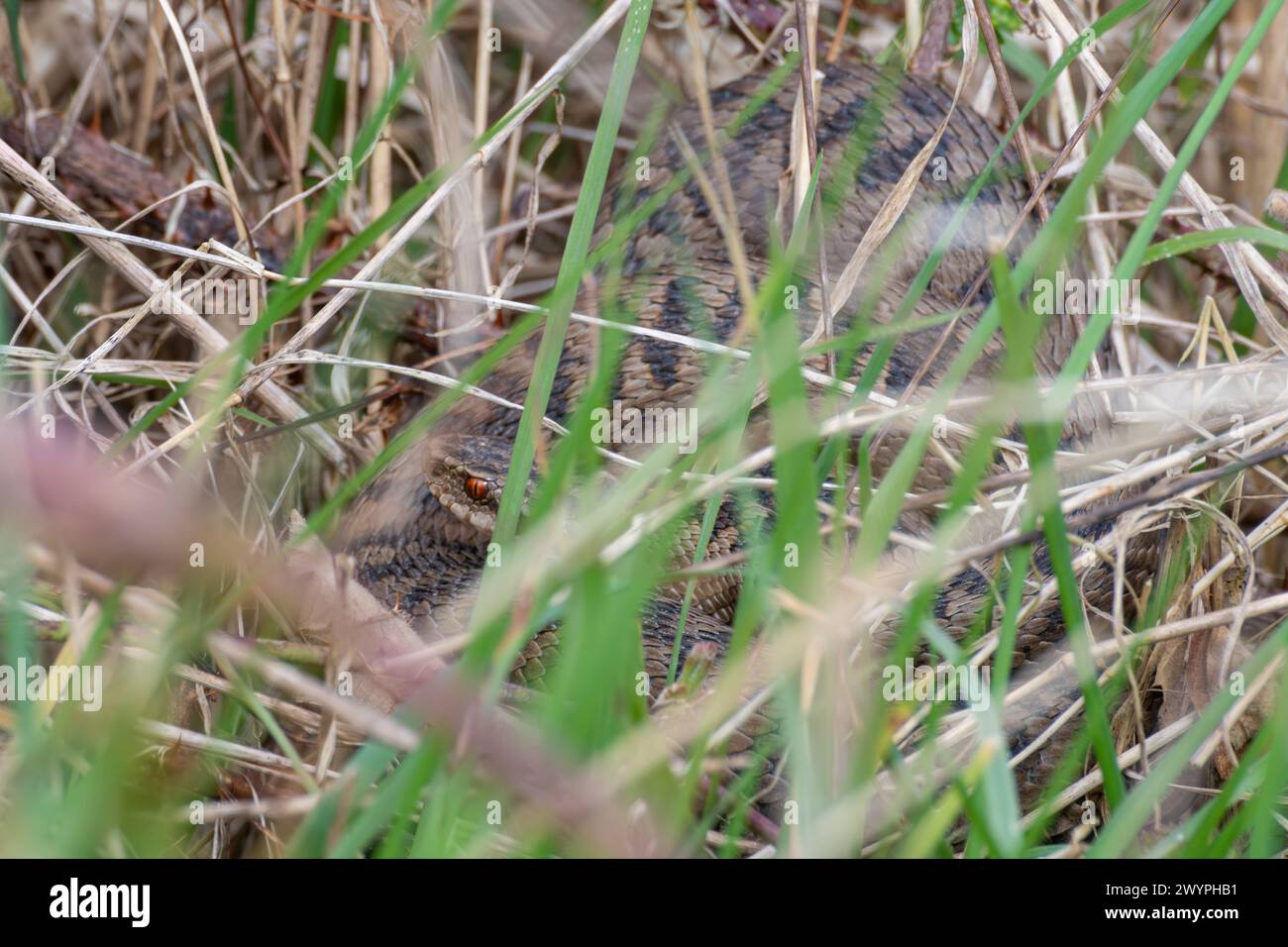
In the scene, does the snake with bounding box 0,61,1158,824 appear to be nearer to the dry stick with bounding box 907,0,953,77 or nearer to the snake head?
the snake head

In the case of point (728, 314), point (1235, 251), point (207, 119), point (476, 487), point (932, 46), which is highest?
point (932, 46)

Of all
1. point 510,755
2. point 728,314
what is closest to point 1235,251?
point 728,314

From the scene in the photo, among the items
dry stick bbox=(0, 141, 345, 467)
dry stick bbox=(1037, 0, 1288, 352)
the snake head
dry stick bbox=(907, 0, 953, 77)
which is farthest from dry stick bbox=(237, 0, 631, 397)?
dry stick bbox=(907, 0, 953, 77)

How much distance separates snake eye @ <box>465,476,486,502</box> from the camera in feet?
11.5

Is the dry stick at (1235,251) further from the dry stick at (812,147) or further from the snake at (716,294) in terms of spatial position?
the dry stick at (812,147)

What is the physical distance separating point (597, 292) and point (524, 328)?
4.09 ft

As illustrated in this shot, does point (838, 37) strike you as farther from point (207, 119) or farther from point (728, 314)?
point (207, 119)

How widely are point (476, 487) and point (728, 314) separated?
3.34 ft

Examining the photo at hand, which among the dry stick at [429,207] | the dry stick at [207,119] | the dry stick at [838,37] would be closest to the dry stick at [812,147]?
the dry stick at [429,207]

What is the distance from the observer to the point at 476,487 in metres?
3.53

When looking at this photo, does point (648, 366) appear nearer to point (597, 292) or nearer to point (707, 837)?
point (597, 292)

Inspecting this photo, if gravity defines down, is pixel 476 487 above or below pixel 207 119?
below
